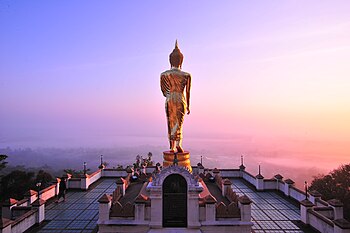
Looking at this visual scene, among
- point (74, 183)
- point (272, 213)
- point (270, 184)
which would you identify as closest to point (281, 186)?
point (270, 184)

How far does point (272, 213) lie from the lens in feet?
51.9

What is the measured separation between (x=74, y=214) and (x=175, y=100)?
8212 millimetres

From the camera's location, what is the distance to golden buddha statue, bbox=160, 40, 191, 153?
16.5m

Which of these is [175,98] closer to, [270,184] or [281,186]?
[270,184]

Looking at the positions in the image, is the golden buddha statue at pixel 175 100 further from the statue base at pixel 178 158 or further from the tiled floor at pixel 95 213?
the tiled floor at pixel 95 213

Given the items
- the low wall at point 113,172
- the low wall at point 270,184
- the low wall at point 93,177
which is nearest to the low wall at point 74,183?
the low wall at point 93,177

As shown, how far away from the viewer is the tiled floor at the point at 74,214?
13453mm

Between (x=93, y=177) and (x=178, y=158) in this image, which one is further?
(x=93, y=177)

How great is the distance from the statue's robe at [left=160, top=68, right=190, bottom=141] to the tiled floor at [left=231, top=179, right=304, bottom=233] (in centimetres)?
607

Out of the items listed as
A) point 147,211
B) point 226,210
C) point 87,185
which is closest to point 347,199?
point 226,210

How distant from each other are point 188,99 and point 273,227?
319 inches

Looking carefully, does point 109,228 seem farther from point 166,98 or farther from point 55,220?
point 166,98

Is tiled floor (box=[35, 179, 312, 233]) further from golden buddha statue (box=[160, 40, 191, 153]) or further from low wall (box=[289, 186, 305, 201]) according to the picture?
golden buddha statue (box=[160, 40, 191, 153])

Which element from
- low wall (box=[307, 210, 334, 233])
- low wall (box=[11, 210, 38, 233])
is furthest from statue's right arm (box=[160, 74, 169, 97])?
low wall (box=[307, 210, 334, 233])
